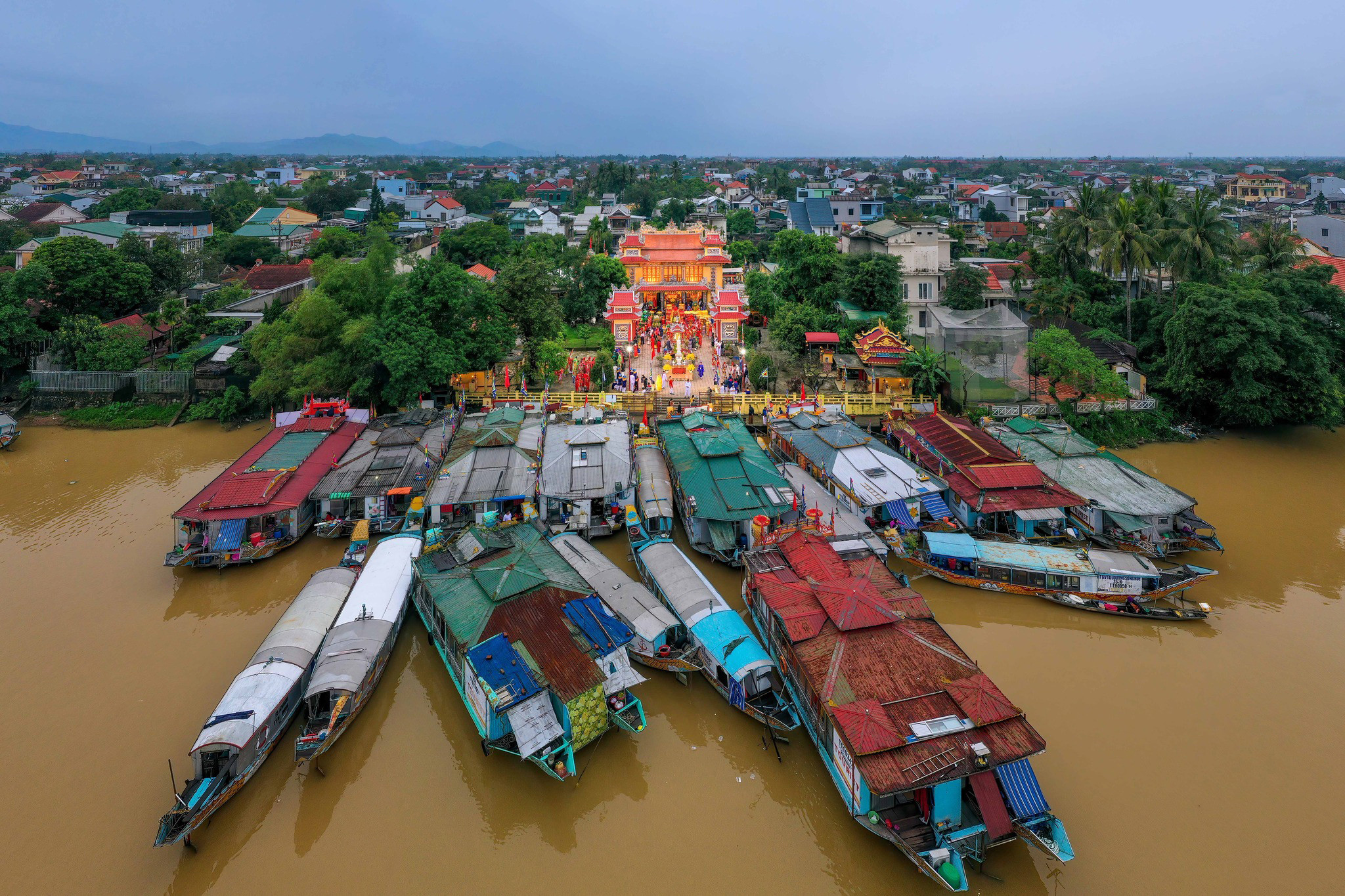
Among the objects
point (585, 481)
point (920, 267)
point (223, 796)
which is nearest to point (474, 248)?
point (920, 267)

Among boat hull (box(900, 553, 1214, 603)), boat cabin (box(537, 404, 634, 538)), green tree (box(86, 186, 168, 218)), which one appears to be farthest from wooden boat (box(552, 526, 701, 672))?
green tree (box(86, 186, 168, 218))

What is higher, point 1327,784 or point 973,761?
point 973,761

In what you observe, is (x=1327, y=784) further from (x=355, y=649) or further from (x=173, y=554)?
(x=173, y=554)

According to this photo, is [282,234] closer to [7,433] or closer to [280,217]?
[280,217]

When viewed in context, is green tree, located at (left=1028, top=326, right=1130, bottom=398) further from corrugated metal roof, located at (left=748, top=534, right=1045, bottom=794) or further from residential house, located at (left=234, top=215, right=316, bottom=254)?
residential house, located at (left=234, top=215, right=316, bottom=254)

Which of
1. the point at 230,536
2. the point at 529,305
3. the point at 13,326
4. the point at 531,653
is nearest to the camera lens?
the point at 531,653

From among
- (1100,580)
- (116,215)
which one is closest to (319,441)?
(1100,580)
